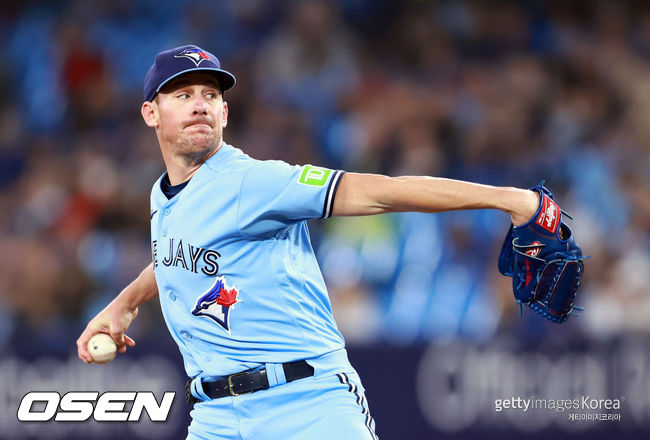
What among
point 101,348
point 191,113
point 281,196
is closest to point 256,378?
point 281,196

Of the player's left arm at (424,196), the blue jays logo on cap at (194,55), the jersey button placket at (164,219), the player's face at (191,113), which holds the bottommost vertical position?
the jersey button placket at (164,219)

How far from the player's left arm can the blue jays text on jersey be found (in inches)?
4.9

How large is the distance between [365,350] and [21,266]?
11.9 feet

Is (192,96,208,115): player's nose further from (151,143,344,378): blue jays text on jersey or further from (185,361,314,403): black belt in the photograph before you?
(185,361,314,403): black belt

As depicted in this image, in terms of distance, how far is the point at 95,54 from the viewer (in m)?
11.1

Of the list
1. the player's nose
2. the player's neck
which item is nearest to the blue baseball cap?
the player's nose

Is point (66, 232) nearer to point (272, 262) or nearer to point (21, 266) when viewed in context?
point (21, 266)

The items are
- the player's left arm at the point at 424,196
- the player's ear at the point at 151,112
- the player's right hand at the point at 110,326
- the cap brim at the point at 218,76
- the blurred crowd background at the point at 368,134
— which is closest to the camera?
the player's left arm at the point at 424,196

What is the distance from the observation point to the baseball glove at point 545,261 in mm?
3523

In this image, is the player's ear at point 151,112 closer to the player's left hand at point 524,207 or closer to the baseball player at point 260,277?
the baseball player at point 260,277

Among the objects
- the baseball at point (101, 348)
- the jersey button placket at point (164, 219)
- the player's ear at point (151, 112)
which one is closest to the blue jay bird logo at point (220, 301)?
the jersey button placket at point (164, 219)

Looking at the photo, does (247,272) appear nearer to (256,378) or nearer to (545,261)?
(256,378)

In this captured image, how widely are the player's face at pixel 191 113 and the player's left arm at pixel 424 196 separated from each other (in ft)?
2.55

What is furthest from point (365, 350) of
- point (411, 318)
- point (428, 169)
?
point (428, 169)
